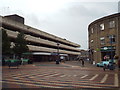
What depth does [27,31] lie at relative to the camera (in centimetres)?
5447

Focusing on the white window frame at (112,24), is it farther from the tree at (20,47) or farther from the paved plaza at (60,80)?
the paved plaza at (60,80)

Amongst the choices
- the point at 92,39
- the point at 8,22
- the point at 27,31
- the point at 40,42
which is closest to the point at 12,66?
the point at 8,22

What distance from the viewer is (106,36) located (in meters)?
39.3

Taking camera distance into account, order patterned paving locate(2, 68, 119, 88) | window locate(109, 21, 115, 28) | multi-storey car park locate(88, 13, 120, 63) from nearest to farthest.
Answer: patterned paving locate(2, 68, 119, 88) < multi-storey car park locate(88, 13, 120, 63) < window locate(109, 21, 115, 28)

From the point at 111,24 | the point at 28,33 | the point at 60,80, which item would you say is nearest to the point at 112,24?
the point at 111,24

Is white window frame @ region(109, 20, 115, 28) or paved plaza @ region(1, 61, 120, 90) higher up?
white window frame @ region(109, 20, 115, 28)

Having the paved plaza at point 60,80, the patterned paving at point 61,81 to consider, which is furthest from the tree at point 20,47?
the patterned paving at point 61,81

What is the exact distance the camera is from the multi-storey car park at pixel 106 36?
121ft

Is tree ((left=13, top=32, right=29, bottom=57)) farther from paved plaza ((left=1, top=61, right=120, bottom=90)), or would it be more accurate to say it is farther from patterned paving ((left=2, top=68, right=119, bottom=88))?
patterned paving ((left=2, top=68, right=119, bottom=88))

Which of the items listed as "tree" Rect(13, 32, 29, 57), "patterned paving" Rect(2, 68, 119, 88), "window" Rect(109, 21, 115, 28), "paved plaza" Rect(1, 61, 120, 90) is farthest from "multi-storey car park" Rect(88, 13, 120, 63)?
"patterned paving" Rect(2, 68, 119, 88)

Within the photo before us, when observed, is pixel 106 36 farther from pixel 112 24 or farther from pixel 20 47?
pixel 20 47

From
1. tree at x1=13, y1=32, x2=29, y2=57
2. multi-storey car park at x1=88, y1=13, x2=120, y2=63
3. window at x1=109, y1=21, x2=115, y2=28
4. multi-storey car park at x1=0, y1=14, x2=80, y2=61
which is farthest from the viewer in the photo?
multi-storey car park at x1=0, y1=14, x2=80, y2=61

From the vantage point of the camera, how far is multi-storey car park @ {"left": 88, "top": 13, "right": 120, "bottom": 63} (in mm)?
36906

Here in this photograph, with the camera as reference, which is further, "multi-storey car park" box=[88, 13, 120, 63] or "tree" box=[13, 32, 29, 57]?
"multi-storey car park" box=[88, 13, 120, 63]
